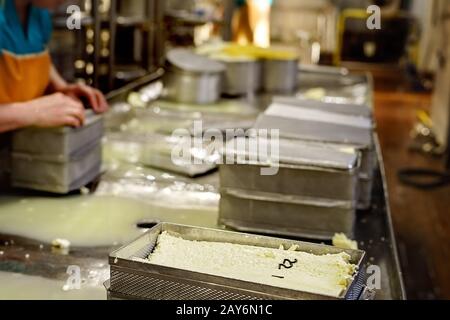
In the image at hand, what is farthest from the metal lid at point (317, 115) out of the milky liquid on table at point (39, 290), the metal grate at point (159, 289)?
the metal grate at point (159, 289)

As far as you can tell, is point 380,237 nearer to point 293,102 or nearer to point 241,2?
point 293,102

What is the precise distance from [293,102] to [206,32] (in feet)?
17.4

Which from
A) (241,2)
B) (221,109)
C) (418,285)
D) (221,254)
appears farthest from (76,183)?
A: (241,2)

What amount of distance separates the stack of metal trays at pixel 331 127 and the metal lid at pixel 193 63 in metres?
0.90

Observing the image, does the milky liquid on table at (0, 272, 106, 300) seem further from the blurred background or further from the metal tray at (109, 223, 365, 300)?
the blurred background

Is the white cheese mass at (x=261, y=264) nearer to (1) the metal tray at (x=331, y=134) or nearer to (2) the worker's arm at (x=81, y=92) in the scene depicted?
(1) the metal tray at (x=331, y=134)

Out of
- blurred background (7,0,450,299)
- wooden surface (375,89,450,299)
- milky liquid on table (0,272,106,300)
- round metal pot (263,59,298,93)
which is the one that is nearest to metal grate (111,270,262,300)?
milky liquid on table (0,272,106,300)

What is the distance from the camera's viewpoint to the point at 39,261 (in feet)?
4.75

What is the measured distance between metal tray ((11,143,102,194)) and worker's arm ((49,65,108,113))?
0.98ft

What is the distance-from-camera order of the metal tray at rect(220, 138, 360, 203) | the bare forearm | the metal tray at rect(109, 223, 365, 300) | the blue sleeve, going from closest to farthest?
the metal tray at rect(109, 223, 365, 300)
the metal tray at rect(220, 138, 360, 203)
the bare forearm
the blue sleeve

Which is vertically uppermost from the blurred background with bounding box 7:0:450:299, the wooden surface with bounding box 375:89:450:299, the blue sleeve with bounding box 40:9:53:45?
the blue sleeve with bounding box 40:9:53:45

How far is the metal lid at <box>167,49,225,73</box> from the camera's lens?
3.13m

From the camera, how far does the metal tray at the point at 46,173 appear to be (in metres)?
1.86

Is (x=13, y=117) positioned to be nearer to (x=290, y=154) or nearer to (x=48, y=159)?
(x=48, y=159)
